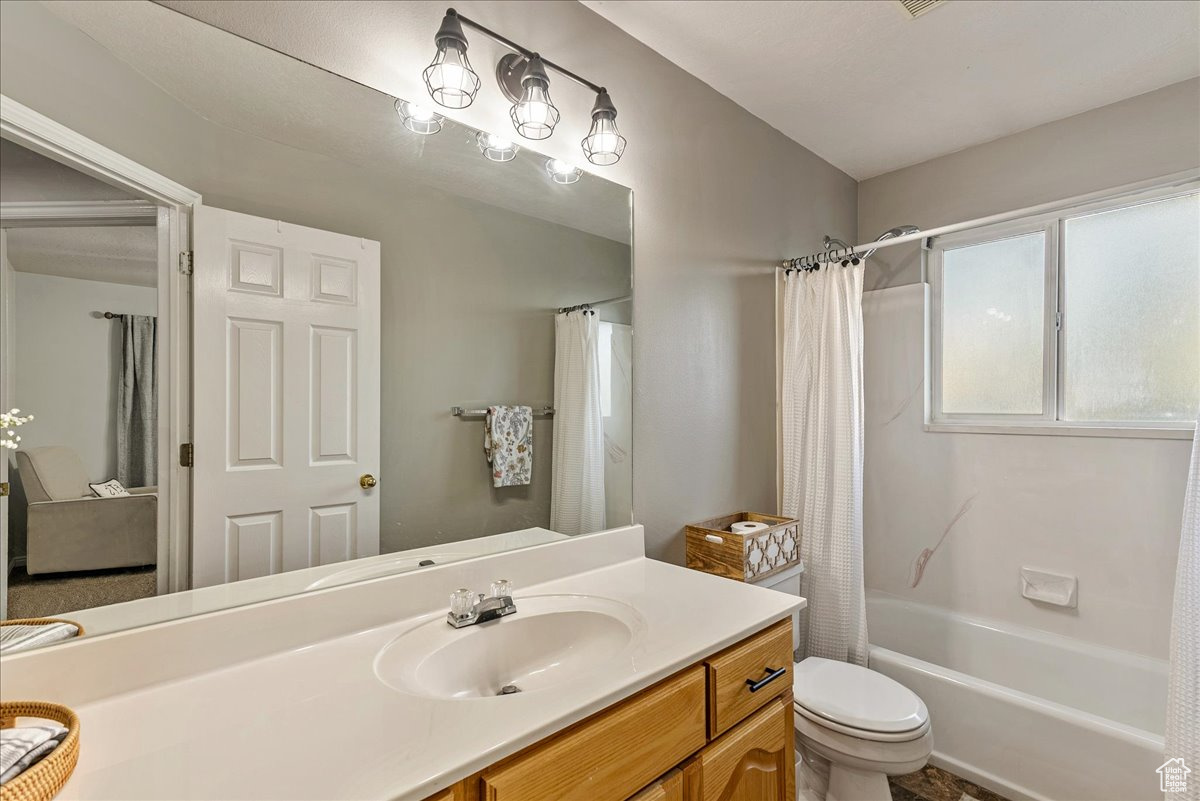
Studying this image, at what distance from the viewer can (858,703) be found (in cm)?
157

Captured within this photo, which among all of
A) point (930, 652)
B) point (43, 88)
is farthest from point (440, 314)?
point (930, 652)

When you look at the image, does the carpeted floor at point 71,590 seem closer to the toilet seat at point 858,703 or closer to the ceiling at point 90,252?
the ceiling at point 90,252

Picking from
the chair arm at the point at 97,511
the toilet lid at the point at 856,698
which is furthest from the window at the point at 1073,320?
the chair arm at the point at 97,511

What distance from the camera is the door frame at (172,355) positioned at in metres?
0.91

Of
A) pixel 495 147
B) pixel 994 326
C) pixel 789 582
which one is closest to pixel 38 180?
pixel 495 147

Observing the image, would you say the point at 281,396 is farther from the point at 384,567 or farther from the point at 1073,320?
the point at 1073,320

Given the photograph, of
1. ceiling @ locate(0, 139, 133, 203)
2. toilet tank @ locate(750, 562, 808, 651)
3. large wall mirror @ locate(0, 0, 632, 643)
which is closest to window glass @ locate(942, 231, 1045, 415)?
toilet tank @ locate(750, 562, 808, 651)

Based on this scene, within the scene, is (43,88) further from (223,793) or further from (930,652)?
(930,652)

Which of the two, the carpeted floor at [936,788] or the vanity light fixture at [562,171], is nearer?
the vanity light fixture at [562,171]

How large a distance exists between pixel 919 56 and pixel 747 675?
1.96 m

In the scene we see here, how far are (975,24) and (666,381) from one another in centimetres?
140

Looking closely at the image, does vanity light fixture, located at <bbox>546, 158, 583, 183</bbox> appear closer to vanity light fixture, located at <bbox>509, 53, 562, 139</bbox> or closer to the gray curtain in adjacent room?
vanity light fixture, located at <bbox>509, 53, 562, 139</bbox>

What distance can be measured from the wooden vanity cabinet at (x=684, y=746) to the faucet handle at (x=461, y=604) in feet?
1.28

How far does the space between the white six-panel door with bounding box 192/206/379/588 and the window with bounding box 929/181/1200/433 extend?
7.54ft
